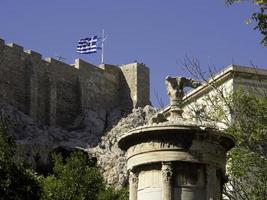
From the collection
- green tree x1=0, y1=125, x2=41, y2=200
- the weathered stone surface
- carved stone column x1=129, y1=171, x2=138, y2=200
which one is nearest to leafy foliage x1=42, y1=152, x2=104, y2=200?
green tree x1=0, y1=125, x2=41, y2=200

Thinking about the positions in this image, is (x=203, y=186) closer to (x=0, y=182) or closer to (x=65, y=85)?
(x=0, y=182)

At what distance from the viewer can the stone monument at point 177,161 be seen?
725 inches

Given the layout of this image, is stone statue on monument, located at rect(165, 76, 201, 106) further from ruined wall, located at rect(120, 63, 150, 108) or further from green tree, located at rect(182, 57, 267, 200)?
ruined wall, located at rect(120, 63, 150, 108)

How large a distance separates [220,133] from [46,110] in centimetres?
6927

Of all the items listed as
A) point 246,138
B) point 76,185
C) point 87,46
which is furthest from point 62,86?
point 246,138

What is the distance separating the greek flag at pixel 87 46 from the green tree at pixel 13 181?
2478 inches

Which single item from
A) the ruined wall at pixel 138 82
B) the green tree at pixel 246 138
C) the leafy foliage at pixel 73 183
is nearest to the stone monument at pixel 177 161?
the green tree at pixel 246 138

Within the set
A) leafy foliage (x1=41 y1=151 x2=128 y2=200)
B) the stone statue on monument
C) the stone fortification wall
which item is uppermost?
the stone fortification wall

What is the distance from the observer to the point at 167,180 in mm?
18359

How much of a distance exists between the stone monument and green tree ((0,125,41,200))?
13026 mm

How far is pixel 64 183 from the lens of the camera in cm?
4594

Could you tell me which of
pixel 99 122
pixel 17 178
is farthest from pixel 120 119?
pixel 17 178

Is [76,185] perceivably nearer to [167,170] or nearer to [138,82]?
[167,170]

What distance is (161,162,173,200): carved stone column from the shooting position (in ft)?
59.8
